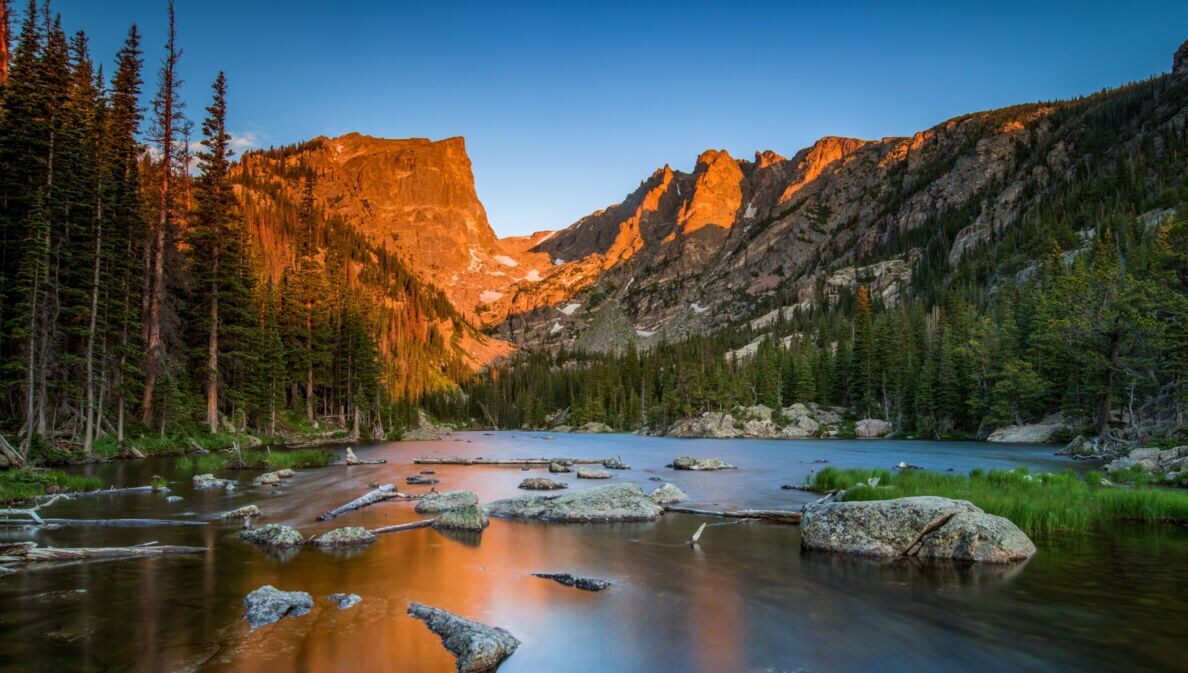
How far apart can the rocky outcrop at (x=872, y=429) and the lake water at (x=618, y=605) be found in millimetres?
66301

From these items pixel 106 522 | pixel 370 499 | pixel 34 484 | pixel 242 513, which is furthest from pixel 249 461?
pixel 106 522

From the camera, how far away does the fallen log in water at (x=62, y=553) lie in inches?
476

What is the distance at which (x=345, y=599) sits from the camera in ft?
34.2

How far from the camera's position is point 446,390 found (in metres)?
148

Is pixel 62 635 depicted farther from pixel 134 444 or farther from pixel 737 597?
pixel 134 444

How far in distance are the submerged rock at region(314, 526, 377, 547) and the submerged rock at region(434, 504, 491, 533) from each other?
2557mm

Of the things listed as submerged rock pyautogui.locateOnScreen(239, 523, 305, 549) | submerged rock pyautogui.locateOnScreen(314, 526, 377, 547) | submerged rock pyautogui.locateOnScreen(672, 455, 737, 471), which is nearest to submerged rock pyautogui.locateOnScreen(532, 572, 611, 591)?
submerged rock pyautogui.locateOnScreen(314, 526, 377, 547)

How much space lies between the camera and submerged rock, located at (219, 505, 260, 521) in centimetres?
1844

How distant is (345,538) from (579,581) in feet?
23.4

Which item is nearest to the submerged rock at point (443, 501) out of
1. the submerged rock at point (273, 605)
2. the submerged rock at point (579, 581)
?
the submerged rock at point (579, 581)

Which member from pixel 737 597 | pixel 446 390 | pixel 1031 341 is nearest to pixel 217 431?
pixel 737 597

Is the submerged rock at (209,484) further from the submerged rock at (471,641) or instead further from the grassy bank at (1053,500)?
the grassy bank at (1053,500)

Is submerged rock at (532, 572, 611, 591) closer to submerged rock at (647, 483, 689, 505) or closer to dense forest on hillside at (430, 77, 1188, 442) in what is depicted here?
submerged rock at (647, 483, 689, 505)

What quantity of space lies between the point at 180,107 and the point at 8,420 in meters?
23.3
